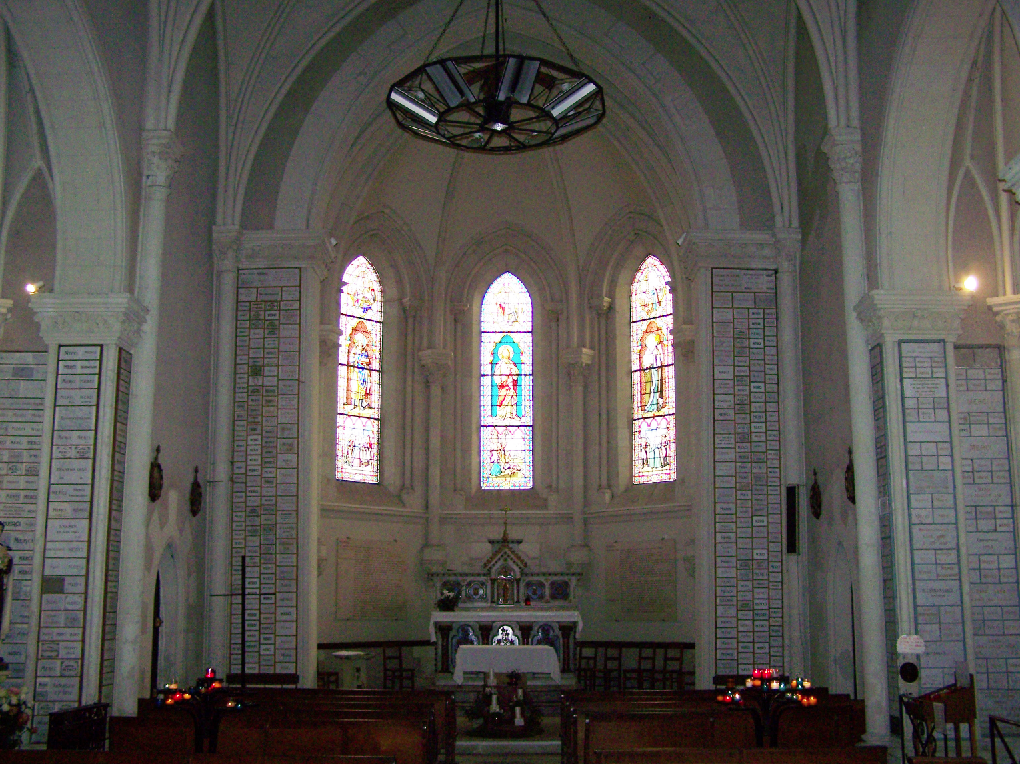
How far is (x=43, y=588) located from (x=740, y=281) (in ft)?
39.5

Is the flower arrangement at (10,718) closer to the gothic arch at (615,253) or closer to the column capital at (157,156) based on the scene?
the column capital at (157,156)

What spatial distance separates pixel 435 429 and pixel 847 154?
1344cm

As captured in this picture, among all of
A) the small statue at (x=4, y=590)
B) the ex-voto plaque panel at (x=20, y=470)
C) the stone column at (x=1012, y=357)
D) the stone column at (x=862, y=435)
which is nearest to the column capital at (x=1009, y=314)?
the stone column at (x=1012, y=357)

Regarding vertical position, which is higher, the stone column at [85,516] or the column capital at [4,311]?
the column capital at [4,311]

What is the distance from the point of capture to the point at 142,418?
51.4 feet

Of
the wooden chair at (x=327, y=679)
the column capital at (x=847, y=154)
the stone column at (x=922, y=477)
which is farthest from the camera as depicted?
the wooden chair at (x=327, y=679)

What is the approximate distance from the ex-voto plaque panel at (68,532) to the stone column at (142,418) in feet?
2.10

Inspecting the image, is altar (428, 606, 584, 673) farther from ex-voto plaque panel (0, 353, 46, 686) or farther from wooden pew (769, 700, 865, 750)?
wooden pew (769, 700, 865, 750)

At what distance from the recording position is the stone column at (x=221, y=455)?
19141mm

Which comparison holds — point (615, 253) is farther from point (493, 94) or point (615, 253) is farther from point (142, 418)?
point (142, 418)

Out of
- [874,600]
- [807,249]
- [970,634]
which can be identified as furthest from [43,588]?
[807,249]

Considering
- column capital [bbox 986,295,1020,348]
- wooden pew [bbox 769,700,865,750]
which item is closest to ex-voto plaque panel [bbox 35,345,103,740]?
wooden pew [bbox 769,700,865,750]

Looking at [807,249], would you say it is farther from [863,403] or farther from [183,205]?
[183,205]

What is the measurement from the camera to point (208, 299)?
65.4ft
